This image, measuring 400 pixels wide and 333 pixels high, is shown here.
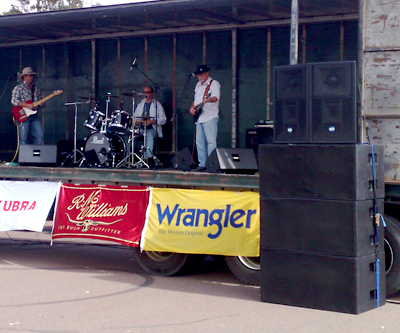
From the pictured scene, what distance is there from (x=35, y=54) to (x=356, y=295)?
9878 mm

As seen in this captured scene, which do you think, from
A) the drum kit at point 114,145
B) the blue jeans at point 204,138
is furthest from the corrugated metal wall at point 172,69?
the blue jeans at point 204,138

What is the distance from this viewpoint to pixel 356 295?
6.25m

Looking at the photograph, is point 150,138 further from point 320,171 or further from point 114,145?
point 320,171

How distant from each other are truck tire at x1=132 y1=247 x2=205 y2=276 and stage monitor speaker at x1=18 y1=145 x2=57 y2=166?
126 inches

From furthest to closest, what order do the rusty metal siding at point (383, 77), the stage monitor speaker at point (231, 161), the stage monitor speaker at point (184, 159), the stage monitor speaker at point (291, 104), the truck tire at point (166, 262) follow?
the stage monitor speaker at point (184, 159)
the stage monitor speaker at point (231, 161)
the truck tire at point (166, 262)
the rusty metal siding at point (383, 77)
the stage monitor speaker at point (291, 104)

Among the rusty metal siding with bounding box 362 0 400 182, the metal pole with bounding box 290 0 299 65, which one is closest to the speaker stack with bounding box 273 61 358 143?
the rusty metal siding with bounding box 362 0 400 182

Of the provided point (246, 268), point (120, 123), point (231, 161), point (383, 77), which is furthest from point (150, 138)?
point (383, 77)

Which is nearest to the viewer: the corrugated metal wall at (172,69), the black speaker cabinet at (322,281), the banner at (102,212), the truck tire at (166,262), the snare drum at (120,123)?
the black speaker cabinet at (322,281)

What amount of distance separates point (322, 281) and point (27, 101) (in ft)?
27.2

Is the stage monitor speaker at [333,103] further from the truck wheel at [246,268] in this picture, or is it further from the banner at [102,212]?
the banner at [102,212]

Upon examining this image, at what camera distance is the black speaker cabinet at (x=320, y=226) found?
6.38m

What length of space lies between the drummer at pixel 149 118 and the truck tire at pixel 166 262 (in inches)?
155

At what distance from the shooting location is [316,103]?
6633 mm

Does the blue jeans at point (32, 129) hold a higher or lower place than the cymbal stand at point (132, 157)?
higher
